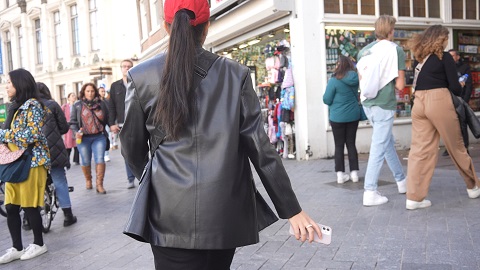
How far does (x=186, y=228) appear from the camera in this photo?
183 cm

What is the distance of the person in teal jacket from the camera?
6.95 metres

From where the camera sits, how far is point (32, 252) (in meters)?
4.54

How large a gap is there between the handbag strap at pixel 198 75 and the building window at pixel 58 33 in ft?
108

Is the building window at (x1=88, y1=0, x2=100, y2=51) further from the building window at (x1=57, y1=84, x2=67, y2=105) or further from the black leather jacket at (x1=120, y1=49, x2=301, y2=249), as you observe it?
the black leather jacket at (x1=120, y1=49, x2=301, y2=249)

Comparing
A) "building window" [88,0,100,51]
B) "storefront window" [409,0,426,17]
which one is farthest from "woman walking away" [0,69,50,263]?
"building window" [88,0,100,51]

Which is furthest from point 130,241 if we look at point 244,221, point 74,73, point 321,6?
point 74,73

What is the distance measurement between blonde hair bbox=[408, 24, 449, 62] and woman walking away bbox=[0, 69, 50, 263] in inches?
153

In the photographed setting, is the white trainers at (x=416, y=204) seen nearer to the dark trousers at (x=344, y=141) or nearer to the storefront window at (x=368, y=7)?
the dark trousers at (x=344, y=141)

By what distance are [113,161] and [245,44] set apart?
4.81 metres

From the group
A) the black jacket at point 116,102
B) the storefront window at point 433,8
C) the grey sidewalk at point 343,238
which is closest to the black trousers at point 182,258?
the grey sidewalk at point 343,238

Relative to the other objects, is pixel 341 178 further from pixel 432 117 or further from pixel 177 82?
pixel 177 82

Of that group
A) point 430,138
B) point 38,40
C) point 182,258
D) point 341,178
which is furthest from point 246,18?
point 38,40

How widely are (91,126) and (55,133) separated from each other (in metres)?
2.02

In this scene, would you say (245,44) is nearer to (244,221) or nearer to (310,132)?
(310,132)
